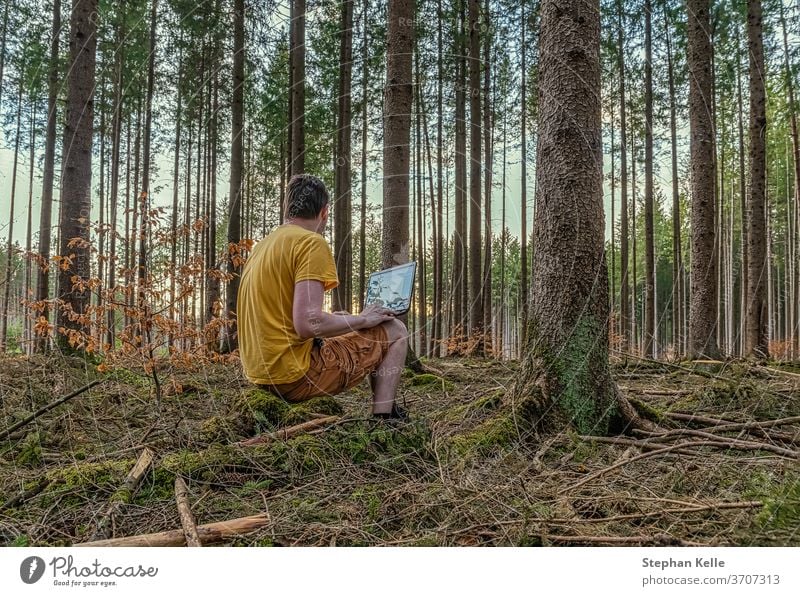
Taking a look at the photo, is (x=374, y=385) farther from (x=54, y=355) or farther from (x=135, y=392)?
(x=54, y=355)

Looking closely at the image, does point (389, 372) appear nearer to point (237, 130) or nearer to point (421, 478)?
point (421, 478)

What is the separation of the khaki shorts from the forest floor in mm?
130

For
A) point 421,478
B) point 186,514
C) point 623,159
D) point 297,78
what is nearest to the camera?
point 186,514

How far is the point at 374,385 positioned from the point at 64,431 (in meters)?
1.85

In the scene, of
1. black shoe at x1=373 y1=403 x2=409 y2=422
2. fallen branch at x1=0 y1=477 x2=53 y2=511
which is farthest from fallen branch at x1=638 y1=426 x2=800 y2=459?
fallen branch at x1=0 y1=477 x2=53 y2=511

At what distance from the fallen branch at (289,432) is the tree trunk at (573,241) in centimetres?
105

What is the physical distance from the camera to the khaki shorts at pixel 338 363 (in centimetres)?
233

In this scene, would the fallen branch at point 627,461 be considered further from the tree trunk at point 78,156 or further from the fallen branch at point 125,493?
the tree trunk at point 78,156

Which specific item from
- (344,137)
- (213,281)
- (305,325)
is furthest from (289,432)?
(344,137)

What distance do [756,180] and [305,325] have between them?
6315mm

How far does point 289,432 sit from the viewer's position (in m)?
2.19

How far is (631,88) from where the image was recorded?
26.2 feet

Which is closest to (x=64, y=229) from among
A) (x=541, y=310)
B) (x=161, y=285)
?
(x=161, y=285)

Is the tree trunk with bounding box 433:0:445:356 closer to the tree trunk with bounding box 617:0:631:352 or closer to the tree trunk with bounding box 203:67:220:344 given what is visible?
the tree trunk with bounding box 617:0:631:352
